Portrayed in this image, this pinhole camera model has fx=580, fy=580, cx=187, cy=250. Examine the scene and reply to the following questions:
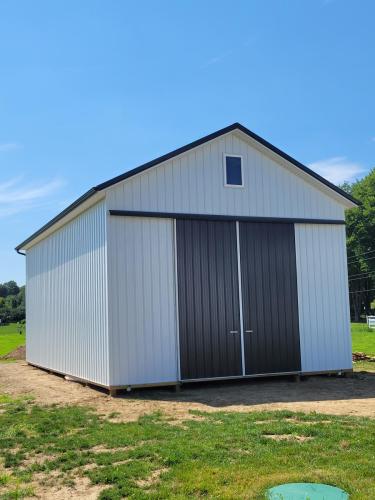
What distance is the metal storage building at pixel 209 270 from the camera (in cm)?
1228

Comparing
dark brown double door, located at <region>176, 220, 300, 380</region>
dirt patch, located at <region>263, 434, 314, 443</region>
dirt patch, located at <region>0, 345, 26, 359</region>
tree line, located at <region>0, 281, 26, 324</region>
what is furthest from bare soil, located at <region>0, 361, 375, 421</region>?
Answer: tree line, located at <region>0, 281, 26, 324</region>

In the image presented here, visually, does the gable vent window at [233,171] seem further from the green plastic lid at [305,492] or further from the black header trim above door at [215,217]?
the green plastic lid at [305,492]

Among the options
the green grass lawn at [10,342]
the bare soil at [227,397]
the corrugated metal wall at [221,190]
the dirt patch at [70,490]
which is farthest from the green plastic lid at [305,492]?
the green grass lawn at [10,342]

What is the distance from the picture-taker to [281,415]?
29.1 ft

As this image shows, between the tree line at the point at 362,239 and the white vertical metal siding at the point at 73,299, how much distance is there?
4621 centimetres

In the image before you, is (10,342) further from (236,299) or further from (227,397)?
(227,397)

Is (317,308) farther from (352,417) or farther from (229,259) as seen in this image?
(352,417)

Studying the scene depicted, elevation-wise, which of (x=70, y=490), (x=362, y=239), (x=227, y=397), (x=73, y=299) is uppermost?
(x=362, y=239)

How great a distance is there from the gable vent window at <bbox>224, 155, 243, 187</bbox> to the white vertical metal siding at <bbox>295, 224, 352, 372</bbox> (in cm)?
189

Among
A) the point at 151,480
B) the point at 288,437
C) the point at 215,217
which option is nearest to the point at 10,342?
the point at 215,217

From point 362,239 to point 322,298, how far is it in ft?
165

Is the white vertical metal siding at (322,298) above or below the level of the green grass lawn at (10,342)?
above

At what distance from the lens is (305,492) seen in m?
5.10

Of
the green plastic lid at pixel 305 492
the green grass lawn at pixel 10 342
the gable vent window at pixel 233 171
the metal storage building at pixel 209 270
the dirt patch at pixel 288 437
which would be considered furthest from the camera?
the green grass lawn at pixel 10 342
